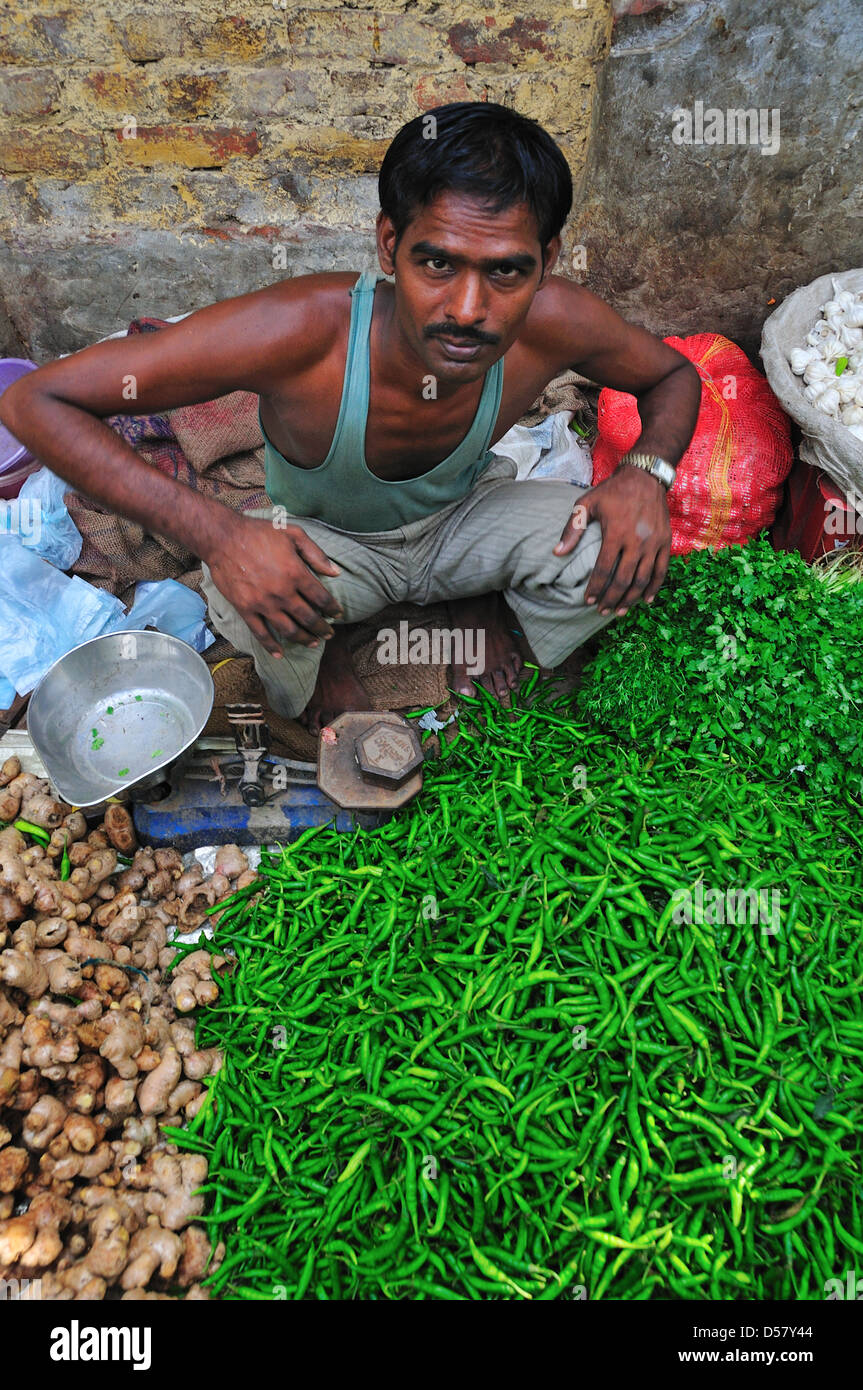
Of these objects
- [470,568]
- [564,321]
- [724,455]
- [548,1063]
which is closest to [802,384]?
[724,455]

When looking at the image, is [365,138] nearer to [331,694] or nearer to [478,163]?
[478,163]

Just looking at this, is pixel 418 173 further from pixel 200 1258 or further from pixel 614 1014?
pixel 200 1258

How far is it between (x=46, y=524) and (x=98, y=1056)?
91.5 inches

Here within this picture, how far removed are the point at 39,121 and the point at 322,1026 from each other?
395 cm

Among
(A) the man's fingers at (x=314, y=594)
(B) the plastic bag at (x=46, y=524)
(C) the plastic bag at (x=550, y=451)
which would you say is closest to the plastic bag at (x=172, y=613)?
(B) the plastic bag at (x=46, y=524)

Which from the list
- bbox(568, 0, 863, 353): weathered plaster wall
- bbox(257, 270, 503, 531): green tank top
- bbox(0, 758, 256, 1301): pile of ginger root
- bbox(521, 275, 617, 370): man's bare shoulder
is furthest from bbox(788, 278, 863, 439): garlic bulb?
bbox(0, 758, 256, 1301): pile of ginger root

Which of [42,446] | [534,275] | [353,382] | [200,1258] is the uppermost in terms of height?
[534,275]

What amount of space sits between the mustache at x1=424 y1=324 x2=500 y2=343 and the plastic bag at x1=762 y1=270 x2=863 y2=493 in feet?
5.59

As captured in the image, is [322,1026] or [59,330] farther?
[59,330]

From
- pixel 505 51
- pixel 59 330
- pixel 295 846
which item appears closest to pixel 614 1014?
pixel 295 846

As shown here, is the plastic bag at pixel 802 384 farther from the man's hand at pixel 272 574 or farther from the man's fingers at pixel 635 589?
the man's hand at pixel 272 574

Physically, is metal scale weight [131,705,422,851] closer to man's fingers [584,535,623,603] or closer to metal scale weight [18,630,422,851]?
metal scale weight [18,630,422,851]

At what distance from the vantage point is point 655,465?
289cm

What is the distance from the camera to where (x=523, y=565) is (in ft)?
10.1
